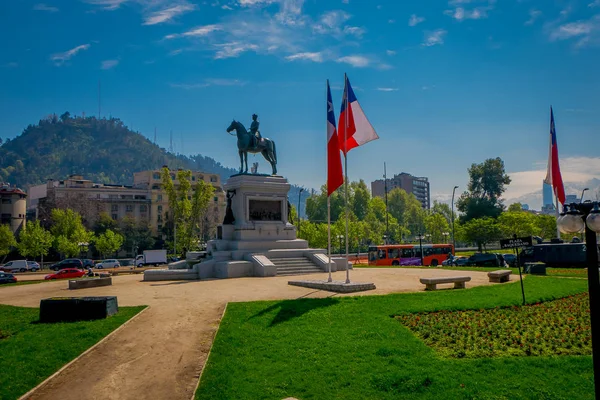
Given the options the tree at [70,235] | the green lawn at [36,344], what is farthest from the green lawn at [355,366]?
the tree at [70,235]

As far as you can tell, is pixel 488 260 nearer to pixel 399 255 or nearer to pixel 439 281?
pixel 399 255

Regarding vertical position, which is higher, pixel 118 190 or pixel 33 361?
pixel 118 190

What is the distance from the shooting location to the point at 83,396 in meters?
8.76

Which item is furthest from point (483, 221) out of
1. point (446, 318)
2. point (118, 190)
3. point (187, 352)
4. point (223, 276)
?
point (118, 190)

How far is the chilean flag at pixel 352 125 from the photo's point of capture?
18250 mm

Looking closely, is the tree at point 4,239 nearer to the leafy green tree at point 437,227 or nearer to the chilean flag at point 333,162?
the chilean flag at point 333,162

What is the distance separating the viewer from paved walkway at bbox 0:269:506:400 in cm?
903

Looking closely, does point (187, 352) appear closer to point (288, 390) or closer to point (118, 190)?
point (288, 390)

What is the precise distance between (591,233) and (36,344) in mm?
11622

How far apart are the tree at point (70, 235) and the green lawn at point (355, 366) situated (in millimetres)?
53542

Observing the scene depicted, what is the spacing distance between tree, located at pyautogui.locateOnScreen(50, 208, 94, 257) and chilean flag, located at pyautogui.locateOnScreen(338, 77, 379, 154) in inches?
2012

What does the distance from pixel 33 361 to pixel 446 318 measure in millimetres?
9922

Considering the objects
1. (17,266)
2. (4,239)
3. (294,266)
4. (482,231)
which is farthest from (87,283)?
(482,231)

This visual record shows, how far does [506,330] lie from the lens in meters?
11.4
